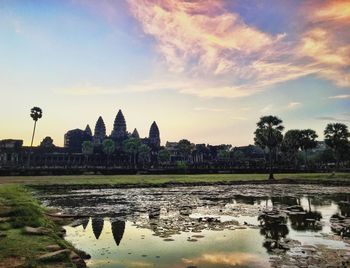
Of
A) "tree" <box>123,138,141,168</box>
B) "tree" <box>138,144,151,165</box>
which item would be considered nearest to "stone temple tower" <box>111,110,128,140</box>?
"tree" <box>138,144,151,165</box>

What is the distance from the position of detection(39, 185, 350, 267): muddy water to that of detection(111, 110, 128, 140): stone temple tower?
466ft

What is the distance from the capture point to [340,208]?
81.9 feet

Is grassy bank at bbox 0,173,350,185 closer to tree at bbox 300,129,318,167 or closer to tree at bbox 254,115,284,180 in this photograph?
tree at bbox 254,115,284,180

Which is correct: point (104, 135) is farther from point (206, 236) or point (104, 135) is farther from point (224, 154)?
point (206, 236)

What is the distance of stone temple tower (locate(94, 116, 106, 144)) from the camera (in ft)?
543

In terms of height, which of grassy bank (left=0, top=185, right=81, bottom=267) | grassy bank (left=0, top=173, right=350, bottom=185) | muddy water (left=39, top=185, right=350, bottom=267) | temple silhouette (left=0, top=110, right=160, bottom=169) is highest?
temple silhouette (left=0, top=110, right=160, bottom=169)

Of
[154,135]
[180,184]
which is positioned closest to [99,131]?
[154,135]

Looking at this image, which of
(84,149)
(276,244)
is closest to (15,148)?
(84,149)

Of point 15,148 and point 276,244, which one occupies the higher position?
point 15,148

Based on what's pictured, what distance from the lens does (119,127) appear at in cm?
16825

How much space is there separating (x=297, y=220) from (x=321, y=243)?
18.8ft

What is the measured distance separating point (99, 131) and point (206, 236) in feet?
515

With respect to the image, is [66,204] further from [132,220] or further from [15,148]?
[15,148]

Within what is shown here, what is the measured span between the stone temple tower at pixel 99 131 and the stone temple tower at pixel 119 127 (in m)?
4.39
